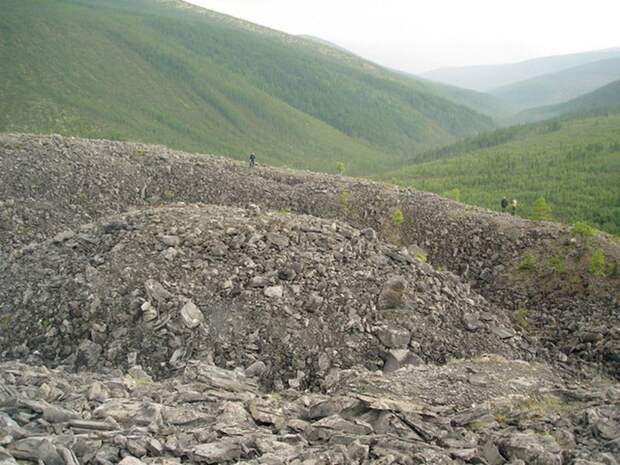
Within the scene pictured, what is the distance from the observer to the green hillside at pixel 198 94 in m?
84.2

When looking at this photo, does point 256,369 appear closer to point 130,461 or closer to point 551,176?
point 130,461

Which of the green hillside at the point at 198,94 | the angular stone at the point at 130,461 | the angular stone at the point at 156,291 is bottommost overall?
the angular stone at the point at 156,291

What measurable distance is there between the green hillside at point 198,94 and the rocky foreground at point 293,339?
6197 centimetres

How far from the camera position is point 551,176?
48.3 m

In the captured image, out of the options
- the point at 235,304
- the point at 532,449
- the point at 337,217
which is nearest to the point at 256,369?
the point at 235,304

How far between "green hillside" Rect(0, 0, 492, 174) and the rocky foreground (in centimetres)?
6197

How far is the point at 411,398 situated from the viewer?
9422 millimetres

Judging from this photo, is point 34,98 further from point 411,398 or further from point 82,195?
point 411,398

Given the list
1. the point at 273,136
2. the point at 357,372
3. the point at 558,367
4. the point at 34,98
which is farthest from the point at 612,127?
the point at 34,98

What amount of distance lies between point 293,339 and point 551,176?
44073 millimetres

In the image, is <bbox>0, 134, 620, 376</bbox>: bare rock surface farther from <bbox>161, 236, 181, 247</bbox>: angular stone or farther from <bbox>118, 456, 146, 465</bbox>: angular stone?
<bbox>118, 456, 146, 465</bbox>: angular stone

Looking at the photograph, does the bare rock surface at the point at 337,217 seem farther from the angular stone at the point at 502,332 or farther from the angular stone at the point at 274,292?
the angular stone at the point at 502,332

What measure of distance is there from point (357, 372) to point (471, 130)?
167834 mm

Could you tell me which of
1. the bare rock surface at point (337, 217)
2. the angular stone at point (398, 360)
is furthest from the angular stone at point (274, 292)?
the angular stone at point (398, 360)
